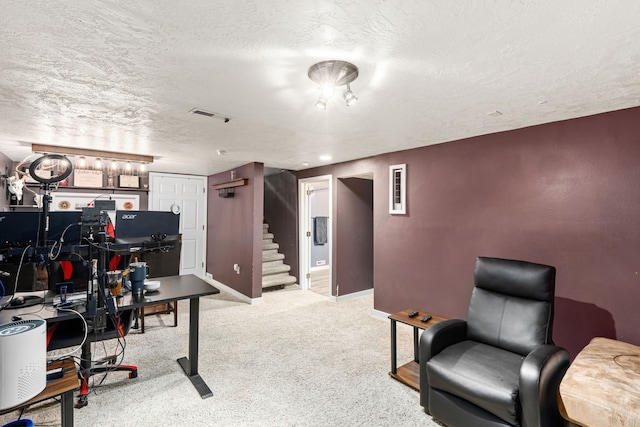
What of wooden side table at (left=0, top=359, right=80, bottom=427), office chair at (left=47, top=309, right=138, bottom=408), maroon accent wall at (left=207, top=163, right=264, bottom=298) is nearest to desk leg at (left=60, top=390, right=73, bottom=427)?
wooden side table at (left=0, top=359, right=80, bottom=427)

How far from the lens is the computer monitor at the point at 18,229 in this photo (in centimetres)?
192

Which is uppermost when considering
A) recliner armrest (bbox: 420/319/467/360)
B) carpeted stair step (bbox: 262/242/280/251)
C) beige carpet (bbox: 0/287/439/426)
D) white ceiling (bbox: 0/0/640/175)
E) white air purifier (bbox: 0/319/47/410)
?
white ceiling (bbox: 0/0/640/175)

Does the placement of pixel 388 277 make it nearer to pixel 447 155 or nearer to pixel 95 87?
pixel 447 155

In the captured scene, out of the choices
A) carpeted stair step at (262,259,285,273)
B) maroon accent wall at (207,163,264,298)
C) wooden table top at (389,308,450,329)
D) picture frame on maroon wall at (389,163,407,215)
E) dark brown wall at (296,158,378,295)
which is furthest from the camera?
carpeted stair step at (262,259,285,273)

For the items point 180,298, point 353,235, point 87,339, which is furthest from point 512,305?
point 87,339

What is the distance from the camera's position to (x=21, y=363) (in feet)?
4.65

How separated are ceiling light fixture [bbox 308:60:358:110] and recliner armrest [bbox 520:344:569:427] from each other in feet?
5.90

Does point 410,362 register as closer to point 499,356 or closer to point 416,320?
point 416,320

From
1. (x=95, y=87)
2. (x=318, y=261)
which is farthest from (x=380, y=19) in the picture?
(x=318, y=261)

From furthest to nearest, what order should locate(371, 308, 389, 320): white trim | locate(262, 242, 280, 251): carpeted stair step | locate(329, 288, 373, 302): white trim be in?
locate(262, 242, 280, 251): carpeted stair step, locate(329, 288, 373, 302): white trim, locate(371, 308, 389, 320): white trim

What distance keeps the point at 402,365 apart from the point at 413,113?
2159 millimetres

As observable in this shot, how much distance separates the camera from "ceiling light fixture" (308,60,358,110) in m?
1.61

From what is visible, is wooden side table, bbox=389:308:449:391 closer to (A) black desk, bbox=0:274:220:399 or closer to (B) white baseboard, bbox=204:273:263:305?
(A) black desk, bbox=0:274:220:399

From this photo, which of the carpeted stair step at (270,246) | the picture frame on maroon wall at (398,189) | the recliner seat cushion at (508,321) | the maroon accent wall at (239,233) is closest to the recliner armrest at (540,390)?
the recliner seat cushion at (508,321)
